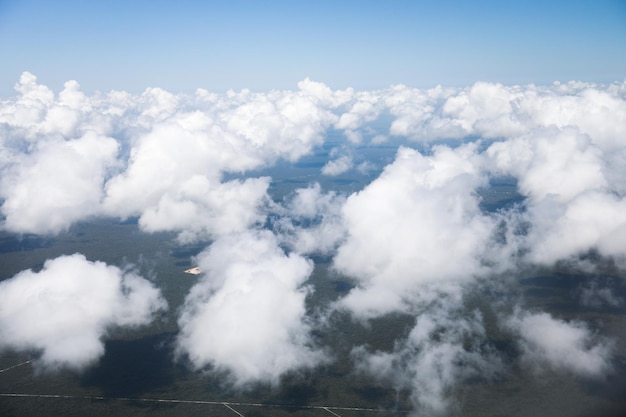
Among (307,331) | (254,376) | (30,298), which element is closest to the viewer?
(254,376)

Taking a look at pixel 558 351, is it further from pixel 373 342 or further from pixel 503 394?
pixel 373 342

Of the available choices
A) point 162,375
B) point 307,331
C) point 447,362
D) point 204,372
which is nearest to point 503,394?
point 447,362

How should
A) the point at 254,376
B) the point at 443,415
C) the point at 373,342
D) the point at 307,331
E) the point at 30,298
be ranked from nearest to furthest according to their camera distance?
1. the point at 443,415
2. the point at 254,376
3. the point at 373,342
4. the point at 307,331
5. the point at 30,298

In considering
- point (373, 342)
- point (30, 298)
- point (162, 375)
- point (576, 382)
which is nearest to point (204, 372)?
point (162, 375)

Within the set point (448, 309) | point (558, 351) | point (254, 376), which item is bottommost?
point (254, 376)

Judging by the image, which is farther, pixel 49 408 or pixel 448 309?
pixel 448 309

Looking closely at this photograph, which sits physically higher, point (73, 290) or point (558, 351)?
point (73, 290)

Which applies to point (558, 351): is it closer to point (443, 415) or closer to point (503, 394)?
point (503, 394)

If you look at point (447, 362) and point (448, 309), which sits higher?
point (448, 309)

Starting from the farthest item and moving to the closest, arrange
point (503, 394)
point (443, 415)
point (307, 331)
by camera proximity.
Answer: point (307, 331)
point (503, 394)
point (443, 415)
